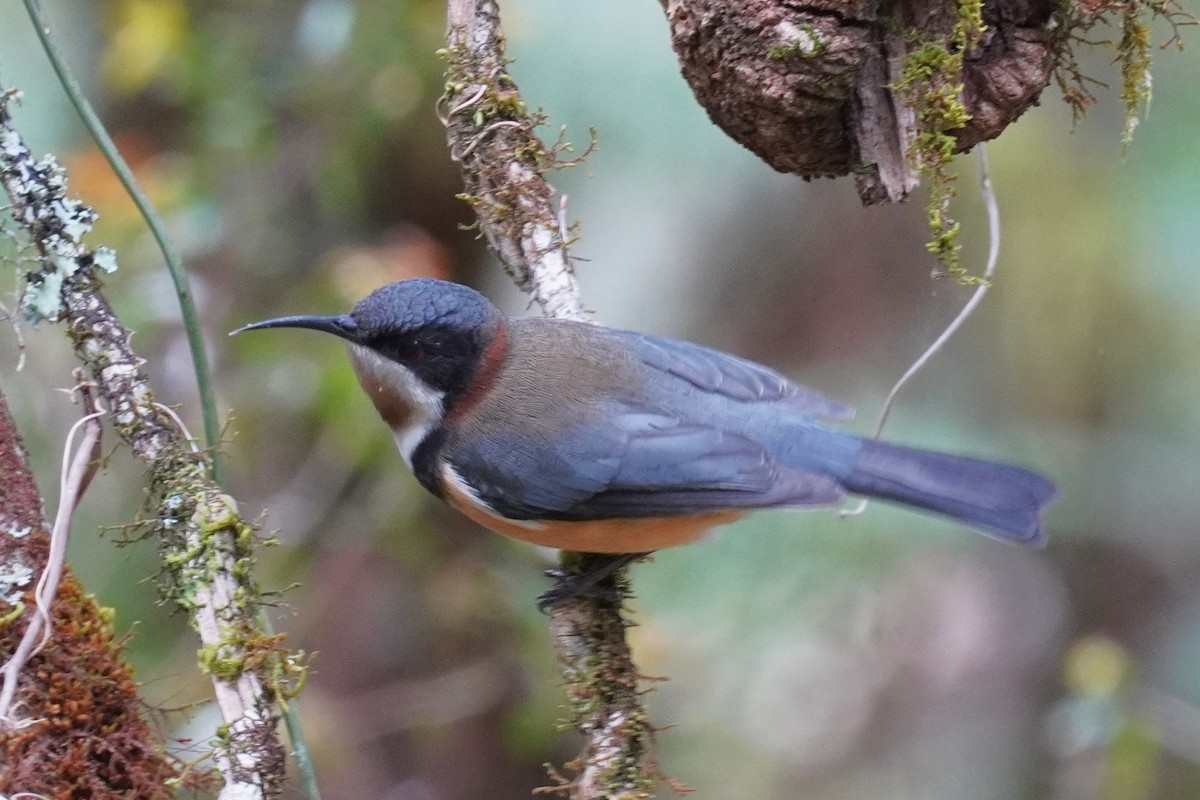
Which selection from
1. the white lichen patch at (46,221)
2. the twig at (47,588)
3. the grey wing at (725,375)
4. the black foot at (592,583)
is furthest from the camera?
the grey wing at (725,375)

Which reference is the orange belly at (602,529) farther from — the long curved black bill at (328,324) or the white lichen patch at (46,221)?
the white lichen patch at (46,221)

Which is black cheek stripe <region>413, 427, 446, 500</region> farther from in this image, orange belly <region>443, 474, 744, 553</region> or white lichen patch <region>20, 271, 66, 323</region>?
white lichen patch <region>20, 271, 66, 323</region>

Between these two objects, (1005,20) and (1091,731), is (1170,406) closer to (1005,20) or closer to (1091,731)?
(1091,731)

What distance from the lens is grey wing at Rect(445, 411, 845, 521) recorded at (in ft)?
9.55

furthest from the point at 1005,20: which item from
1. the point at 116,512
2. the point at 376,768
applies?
the point at 376,768

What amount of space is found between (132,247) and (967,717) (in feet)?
14.0

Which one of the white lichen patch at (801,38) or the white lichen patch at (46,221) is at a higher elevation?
the white lichen patch at (801,38)

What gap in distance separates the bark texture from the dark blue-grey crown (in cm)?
89

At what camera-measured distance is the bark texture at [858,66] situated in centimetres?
244

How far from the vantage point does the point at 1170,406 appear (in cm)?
474

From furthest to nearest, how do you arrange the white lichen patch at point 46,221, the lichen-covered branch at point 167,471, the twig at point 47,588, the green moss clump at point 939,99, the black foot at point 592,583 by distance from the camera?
the black foot at point 592,583
the green moss clump at point 939,99
the white lichen patch at point 46,221
the lichen-covered branch at point 167,471
the twig at point 47,588

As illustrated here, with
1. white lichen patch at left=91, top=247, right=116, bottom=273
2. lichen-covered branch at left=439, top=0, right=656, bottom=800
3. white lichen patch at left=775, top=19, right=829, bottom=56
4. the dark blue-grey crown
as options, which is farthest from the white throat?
white lichen patch at left=775, top=19, right=829, bottom=56

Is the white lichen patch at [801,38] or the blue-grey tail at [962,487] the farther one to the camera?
the blue-grey tail at [962,487]

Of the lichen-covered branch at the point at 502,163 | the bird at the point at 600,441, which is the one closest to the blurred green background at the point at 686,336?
the bird at the point at 600,441
